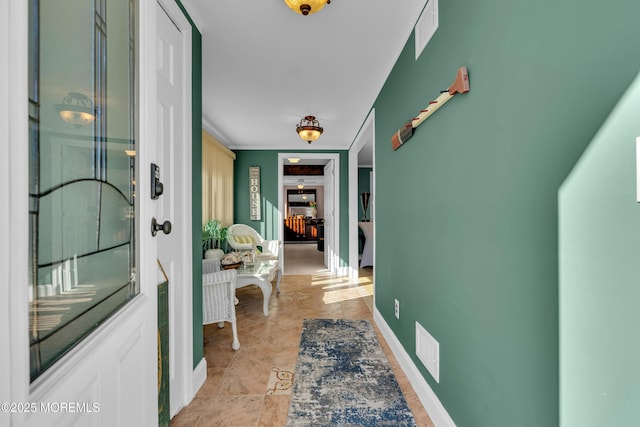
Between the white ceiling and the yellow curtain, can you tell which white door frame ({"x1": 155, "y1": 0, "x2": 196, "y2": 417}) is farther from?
the yellow curtain

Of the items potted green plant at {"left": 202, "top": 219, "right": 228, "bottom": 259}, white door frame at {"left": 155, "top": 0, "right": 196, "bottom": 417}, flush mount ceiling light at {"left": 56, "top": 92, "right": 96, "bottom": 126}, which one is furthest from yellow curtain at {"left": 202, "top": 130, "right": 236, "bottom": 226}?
flush mount ceiling light at {"left": 56, "top": 92, "right": 96, "bottom": 126}

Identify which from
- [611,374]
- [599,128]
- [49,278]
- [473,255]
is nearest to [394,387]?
[473,255]

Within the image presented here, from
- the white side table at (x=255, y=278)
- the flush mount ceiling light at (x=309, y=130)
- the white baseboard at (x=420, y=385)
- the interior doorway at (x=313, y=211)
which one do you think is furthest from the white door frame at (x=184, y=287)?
the interior doorway at (x=313, y=211)

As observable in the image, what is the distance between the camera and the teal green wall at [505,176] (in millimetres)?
741

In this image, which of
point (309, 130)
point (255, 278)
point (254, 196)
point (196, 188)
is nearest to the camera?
point (196, 188)

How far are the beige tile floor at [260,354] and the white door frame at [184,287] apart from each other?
0.50ft

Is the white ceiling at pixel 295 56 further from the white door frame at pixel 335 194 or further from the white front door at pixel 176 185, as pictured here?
the white door frame at pixel 335 194

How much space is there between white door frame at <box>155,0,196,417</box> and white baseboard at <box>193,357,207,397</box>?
46 millimetres

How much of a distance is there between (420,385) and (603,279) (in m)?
1.37

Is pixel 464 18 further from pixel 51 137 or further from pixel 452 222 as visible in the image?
pixel 51 137

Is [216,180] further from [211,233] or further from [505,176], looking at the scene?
[505,176]

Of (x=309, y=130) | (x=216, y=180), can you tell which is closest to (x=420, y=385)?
(x=309, y=130)

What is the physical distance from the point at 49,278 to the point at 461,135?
4.78 feet

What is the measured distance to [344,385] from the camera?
6.18ft
